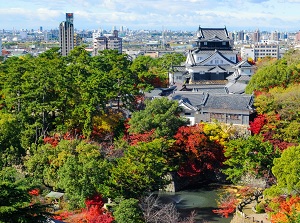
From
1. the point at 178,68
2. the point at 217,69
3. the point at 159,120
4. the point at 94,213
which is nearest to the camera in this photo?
the point at 94,213

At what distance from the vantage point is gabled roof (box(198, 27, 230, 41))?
4422cm

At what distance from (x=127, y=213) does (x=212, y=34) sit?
30652 mm

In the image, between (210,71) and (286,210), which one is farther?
(210,71)

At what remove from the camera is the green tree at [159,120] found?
84.3ft

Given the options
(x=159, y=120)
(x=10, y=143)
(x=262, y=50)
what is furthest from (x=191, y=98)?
(x=262, y=50)

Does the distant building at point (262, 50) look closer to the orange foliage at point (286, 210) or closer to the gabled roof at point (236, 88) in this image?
the gabled roof at point (236, 88)

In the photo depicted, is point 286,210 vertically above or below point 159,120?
below

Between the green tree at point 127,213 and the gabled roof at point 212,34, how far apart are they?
94.7 feet

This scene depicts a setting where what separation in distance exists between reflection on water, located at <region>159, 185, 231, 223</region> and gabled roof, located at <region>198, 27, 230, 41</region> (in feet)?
69.9

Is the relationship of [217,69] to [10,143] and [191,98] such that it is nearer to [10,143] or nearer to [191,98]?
[191,98]

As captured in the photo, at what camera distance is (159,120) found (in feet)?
84.5

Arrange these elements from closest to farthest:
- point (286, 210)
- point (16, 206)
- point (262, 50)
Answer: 1. point (16, 206)
2. point (286, 210)
3. point (262, 50)

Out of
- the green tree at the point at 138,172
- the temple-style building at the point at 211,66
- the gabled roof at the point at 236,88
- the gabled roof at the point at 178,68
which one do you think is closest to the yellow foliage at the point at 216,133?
the green tree at the point at 138,172

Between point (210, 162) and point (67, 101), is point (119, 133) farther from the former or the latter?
point (210, 162)
